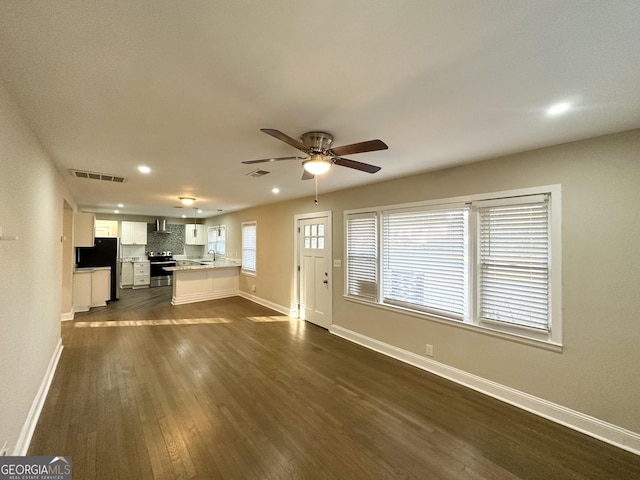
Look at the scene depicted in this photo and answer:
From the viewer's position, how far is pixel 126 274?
858 cm

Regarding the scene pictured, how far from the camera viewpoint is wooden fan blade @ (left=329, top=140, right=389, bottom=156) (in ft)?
5.86

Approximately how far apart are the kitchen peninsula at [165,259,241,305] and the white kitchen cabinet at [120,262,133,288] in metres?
2.84

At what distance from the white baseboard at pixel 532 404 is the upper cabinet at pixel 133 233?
8.85m

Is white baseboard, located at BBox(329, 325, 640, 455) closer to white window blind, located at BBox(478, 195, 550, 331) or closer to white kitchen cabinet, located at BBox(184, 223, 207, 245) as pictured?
white window blind, located at BBox(478, 195, 550, 331)

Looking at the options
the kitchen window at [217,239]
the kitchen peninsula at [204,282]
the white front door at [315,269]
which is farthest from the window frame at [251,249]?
the white front door at [315,269]

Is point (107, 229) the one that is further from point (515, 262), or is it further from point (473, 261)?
point (515, 262)

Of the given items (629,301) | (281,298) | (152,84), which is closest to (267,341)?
(281,298)

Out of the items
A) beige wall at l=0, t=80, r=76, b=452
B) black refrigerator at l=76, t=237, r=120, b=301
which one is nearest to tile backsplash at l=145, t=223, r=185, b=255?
black refrigerator at l=76, t=237, r=120, b=301

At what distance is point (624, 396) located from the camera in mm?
2098

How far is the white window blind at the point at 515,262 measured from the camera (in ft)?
8.22

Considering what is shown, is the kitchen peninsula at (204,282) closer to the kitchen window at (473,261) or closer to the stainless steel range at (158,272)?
the stainless steel range at (158,272)

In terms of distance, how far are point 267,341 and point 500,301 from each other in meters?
3.23

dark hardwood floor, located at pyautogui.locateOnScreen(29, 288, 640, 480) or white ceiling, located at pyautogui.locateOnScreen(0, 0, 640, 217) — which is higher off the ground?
white ceiling, located at pyautogui.locateOnScreen(0, 0, 640, 217)

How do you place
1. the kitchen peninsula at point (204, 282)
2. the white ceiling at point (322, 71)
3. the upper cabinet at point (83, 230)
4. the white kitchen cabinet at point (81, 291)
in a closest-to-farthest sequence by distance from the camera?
the white ceiling at point (322, 71) < the upper cabinet at point (83, 230) < the white kitchen cabinet at point (81, 291) < the kitchen peninsula at point (204, 282)
